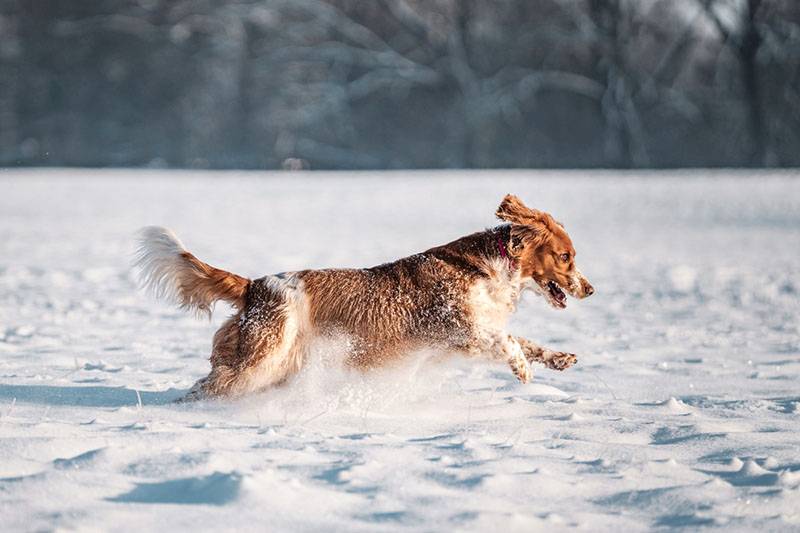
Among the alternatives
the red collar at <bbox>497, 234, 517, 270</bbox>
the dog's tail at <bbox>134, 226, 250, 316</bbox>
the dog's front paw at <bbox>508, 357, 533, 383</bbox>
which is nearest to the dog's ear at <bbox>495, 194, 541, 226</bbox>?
the red collar at <bbox>497, 234, 517, 270</bbox>

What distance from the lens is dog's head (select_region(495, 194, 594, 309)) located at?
5.14 m

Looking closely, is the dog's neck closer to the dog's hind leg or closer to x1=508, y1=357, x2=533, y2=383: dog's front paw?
x1=508, y1=357, x2=533, y2=383: dog's front paw

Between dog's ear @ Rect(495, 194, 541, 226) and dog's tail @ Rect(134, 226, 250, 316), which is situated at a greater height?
dog's ear @ Rect(495, 194, 541, 226)

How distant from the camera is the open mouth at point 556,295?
17.6 ft

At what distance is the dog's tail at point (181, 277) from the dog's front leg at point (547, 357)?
1.49 meters

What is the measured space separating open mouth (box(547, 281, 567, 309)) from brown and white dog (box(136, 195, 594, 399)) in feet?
0.92

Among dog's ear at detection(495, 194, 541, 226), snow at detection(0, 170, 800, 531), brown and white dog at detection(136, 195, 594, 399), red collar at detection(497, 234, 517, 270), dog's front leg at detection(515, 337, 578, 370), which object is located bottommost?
snow at detection(0, 170, 800, 531)

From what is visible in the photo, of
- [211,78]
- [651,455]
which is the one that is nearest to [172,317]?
[651,455]

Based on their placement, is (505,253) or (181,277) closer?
(181,277)

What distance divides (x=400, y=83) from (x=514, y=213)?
31.0 meters

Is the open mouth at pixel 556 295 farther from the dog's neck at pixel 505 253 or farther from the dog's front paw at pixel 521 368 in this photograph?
the dog's front paw at pixel 521 368

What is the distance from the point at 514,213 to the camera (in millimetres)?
5191

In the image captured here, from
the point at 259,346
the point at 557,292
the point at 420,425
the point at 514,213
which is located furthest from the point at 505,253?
the point at 259,346

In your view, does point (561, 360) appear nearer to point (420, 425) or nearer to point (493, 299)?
point (493, 299)
